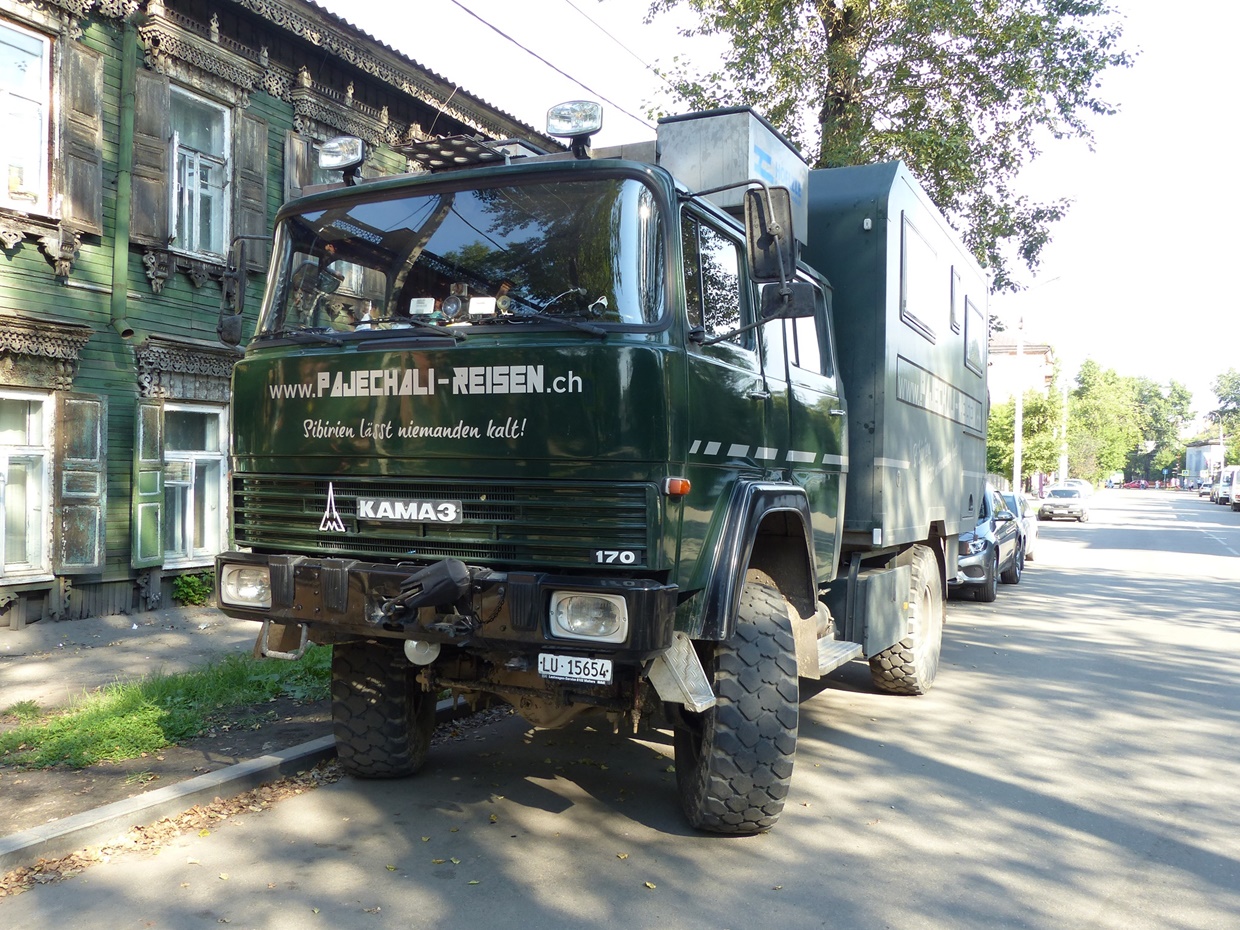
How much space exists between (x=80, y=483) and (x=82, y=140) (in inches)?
134

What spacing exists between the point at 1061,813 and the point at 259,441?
14.0 ft

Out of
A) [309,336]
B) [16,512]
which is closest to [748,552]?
[309,336]

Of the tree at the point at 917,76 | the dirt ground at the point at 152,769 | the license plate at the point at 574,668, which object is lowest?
the dirt ground at the point at 152,769

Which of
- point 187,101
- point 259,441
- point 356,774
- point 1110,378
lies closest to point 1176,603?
point 356,774

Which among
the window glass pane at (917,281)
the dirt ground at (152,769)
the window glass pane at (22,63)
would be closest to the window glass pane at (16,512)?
the window glass pane at (22,63)

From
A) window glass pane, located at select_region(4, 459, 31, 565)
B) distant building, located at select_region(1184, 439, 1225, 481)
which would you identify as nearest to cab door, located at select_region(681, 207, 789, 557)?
window glass pane, located at select_region(4, 459, 31, 565)

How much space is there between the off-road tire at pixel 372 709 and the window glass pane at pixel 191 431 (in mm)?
7206

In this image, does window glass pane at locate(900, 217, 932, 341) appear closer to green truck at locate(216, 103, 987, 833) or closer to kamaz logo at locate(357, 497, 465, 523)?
green truck at locate(216, 103, 987, 833)

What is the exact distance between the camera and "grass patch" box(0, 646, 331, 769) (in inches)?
210

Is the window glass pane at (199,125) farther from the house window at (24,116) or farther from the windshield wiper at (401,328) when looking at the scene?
the windshield wiper at (401,328)

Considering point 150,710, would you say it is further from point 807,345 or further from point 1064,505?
point 1064,505

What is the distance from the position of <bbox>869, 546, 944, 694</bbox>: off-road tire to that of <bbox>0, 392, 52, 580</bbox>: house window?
783 centimetres

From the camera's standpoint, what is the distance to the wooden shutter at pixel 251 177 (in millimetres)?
11812

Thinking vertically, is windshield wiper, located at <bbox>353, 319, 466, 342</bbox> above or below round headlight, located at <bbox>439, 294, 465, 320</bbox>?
below
